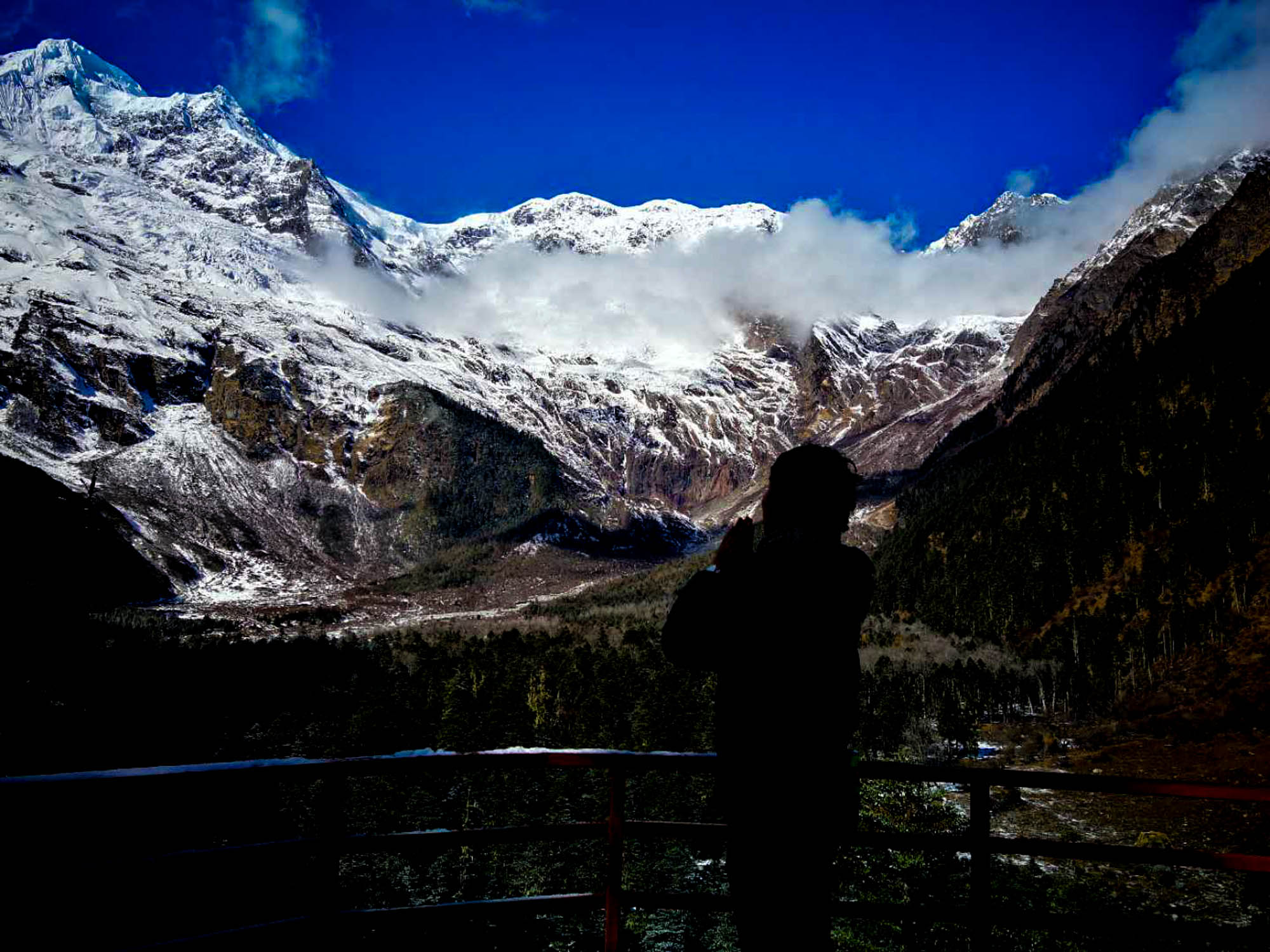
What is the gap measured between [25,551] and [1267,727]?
88.5 m

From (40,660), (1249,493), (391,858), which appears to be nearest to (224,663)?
(391,858)

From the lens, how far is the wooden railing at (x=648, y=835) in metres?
5.07

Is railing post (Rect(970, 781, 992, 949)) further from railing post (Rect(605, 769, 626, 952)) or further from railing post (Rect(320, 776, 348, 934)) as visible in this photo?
railing post (Rect(320, 776, 348, 934))

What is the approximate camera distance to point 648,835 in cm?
597

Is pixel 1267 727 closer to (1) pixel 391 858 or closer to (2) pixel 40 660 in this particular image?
(1) pixel 391 858

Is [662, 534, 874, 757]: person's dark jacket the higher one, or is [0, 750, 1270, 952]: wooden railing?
[662, 534, 874, 757]: person's dark jacket

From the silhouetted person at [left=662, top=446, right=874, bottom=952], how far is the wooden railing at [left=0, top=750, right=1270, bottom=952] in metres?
1.40

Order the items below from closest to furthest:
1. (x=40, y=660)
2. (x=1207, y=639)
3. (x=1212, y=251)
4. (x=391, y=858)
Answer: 1. (x=40, y=660)
2. (x=391, y=858)
3. (x=1207, y=639)
4. (x=1212, y=251)

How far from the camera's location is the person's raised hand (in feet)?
12.2

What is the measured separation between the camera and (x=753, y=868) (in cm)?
358

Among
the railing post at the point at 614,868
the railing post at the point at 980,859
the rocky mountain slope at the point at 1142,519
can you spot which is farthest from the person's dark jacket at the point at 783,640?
the rocky mountain slope at the point at 1142,519

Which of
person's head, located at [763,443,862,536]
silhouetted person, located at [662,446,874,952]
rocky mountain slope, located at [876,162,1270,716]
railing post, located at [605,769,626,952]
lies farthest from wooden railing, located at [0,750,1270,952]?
rocky mountain slope, located at [876,162,1270,716]

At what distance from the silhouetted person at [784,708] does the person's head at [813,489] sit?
0.06m

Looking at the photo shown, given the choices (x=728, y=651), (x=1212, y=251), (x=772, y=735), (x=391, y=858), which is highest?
(x=1212, y=251)
